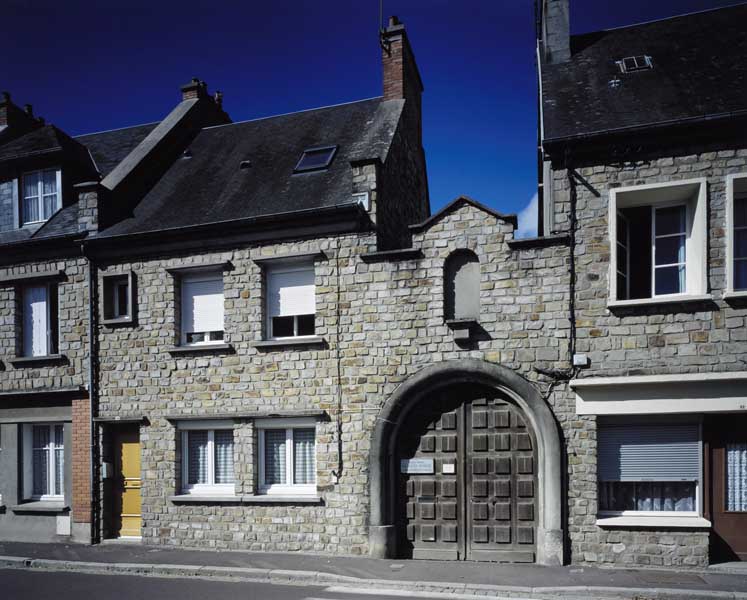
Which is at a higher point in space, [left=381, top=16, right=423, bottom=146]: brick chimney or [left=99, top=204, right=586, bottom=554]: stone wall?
[left=381, top=16, right=423, bottom=146]: brick chimney

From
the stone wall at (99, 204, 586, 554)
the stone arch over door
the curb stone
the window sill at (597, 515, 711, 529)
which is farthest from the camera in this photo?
the stone wall at (99, 204, 586, 554)

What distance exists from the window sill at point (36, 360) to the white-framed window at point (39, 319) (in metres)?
0.24

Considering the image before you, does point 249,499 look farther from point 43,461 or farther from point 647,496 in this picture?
point 647,496

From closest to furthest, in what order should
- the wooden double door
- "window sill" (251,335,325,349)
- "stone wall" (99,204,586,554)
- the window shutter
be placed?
the window shutter < the wooden double door < "stone wall" (99,204,586,554) < "window sill" (251,335,325,349)

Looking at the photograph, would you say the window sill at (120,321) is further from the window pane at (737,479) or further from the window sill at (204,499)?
the window pane at (737,479)

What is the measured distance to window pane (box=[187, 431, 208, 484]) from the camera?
1298 cm

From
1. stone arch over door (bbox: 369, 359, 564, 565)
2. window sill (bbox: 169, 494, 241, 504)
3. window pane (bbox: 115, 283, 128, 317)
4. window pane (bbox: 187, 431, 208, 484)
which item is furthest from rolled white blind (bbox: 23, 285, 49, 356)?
stone arch over door (bbox: 369, 359, 564, 565)

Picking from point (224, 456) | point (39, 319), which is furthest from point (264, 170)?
point (224, 456)

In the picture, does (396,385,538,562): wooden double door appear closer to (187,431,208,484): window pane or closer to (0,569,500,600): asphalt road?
(0,569,500,600): asphalt road

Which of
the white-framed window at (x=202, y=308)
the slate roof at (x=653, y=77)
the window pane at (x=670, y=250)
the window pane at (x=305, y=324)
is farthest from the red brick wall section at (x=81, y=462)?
the window pane at (x=670, y=250)

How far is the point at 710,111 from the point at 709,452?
5.16m

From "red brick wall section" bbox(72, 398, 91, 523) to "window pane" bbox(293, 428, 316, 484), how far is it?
439cm

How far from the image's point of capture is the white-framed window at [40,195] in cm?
1511

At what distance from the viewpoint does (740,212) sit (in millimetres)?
10523
